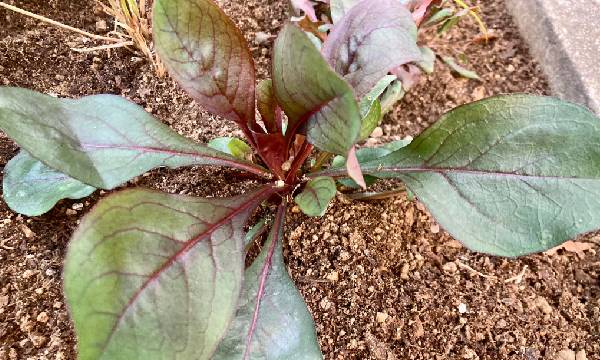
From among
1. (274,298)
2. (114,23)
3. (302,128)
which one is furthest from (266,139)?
(114,23)

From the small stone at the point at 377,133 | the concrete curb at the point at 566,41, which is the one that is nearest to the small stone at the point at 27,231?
the small stone at the point at 377,133

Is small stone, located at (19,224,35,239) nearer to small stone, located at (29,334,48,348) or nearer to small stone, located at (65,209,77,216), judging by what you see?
small stone, located at (65,209,77,216)

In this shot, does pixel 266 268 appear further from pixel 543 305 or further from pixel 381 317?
pixel 543 305

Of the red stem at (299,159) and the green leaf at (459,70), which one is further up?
the red stem at (299,159)

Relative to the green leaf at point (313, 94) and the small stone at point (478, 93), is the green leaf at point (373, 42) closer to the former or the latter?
the green leaf at point (313, 94)

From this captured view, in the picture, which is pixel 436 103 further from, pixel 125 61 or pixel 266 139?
pixel 125 61

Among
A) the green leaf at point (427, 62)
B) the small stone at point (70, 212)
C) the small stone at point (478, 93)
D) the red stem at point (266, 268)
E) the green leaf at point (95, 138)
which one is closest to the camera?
the green leaf at point (95, 138)

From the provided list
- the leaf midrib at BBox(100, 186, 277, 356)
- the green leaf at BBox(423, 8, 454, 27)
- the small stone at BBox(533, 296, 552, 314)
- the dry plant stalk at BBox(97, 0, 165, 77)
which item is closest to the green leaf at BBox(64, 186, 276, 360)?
the leaf midrib at BBox(100, 186, 277, 356)
